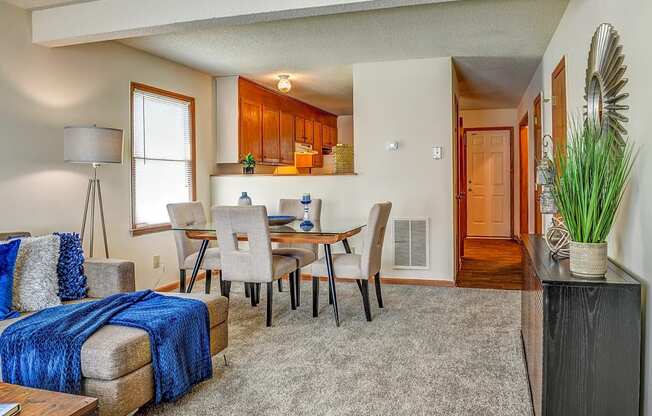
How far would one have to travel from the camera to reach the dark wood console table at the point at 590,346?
5.56ft

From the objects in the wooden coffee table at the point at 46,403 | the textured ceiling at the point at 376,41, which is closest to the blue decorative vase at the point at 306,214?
the textured ceiling at the point at 376,41

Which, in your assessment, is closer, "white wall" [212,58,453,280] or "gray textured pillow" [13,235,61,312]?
"gray textured pillow" [13,235,61,312]

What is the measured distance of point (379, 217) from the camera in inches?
140

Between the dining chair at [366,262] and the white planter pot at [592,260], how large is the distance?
1793 millimetres

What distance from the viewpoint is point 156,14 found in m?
3.10

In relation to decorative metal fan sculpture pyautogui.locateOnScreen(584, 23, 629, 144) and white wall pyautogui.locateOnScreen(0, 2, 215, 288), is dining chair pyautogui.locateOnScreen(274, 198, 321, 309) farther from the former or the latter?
decorative metal fan sculpture pyautogui.locateOnScreen(584, 23, 629, 144)

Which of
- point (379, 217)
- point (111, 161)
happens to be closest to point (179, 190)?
point (111, 161)

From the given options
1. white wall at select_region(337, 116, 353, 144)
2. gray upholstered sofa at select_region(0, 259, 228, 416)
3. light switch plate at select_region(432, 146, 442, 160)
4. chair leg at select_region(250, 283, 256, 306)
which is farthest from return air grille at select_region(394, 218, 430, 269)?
white wall at select_region(337, 116, 353, 144)

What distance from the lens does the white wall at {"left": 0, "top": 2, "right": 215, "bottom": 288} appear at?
3244 millimetres

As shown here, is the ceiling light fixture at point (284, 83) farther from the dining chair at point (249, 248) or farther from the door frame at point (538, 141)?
the door frame at point (538, 141)

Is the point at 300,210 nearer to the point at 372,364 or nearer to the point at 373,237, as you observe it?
the point at 373,237

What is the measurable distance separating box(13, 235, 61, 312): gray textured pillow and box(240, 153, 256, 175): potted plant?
301cm

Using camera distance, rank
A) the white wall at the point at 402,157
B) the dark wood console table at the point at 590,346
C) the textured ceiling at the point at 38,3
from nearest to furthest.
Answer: the dark wood console table at the point at 590,346 → the textured ceiling at the point at 38,3 → the white wall at the point at 402,157

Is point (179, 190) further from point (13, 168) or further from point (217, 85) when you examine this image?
point (13, 168)
